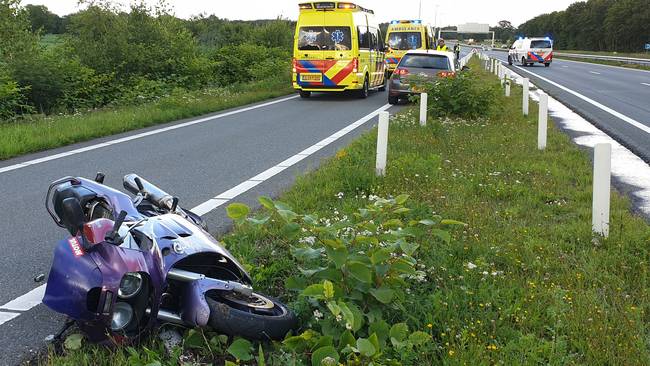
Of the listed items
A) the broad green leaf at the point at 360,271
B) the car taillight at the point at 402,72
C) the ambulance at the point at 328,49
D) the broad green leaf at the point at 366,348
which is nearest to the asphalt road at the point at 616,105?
the car taillight at the point at 402,72

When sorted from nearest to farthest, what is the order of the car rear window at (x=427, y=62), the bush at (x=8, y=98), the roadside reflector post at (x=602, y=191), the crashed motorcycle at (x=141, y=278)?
1. the crashed motorcycle at (x=141, y=278)
2. the roadside reflector post at (x=602, y=191)
3. the bush at (x=8, y=98)
4. the car rear window at (x=427, y=62)

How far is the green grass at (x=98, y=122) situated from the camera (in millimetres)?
9734

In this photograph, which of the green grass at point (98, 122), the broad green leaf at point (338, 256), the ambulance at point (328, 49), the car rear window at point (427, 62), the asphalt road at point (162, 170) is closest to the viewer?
the broad green leaf at point (338, 256)

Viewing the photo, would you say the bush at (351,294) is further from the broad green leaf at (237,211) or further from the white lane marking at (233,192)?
the white lane marking at (233,192)

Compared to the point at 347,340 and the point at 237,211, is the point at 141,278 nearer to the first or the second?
the point at 237,211

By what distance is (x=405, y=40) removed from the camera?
29688 millimetres

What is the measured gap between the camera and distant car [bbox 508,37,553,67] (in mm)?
45250

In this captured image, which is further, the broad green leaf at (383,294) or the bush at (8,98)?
the bush at (8,98)

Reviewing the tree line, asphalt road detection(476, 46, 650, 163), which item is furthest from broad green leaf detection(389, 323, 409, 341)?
the tree line

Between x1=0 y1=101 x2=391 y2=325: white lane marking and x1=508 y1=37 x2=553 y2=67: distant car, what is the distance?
1346 inches

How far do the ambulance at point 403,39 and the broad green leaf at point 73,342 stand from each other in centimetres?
2708

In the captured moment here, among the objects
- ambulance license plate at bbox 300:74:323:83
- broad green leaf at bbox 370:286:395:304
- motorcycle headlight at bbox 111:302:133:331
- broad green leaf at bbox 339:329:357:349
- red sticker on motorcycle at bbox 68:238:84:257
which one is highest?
ambulance license plate at bbox 300:74:323:83

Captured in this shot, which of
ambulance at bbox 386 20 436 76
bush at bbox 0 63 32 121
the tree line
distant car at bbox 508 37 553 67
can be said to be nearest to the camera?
bush at bbox 0 63 32 121

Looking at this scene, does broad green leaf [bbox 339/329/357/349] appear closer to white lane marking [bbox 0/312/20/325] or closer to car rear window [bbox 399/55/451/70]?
white lane marking [bbox 0/312/20/325]
